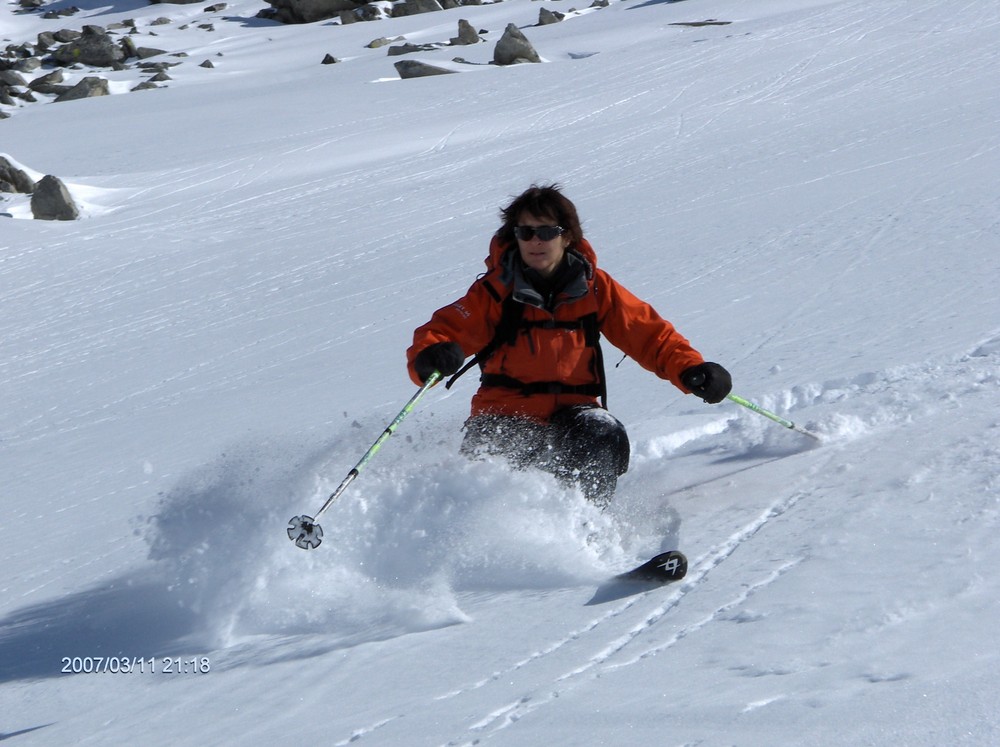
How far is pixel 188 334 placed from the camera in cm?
934

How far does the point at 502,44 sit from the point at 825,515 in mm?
21165

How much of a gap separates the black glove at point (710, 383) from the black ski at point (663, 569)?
75cm

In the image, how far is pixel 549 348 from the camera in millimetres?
4227

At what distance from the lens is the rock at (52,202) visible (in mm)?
13852

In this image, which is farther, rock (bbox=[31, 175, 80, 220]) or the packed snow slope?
rock (bbox=[31, 175, 80, 220])

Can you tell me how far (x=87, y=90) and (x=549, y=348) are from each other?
1020 inches

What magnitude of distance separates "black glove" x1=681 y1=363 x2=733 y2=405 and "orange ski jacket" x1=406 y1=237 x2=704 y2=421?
0.28ft

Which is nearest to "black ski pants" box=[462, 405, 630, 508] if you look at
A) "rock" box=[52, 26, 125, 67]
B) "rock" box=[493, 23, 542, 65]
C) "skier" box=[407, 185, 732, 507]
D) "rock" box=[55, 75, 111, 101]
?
"skier" box=[407, 185, 732, 507]

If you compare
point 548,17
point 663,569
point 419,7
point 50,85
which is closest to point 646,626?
point 663,569

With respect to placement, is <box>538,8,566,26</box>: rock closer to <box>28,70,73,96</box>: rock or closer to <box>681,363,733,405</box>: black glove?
<box>28,70,73,96</box>: rock

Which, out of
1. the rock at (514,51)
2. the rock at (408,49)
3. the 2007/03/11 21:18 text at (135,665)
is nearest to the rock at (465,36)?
the rock at (408,49)

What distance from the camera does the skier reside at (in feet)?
13.4

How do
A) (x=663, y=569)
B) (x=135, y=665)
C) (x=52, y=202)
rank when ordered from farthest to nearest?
(x=52, y=202)
(x=135, y=665)
(x=663, y=569)

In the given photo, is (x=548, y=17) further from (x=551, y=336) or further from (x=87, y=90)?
(x=551, y=336)
